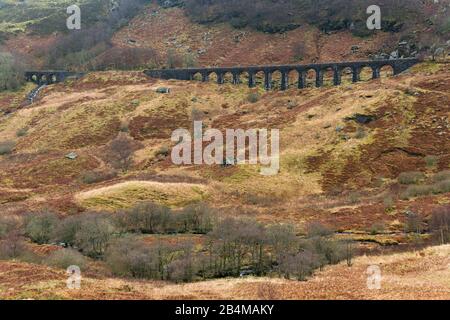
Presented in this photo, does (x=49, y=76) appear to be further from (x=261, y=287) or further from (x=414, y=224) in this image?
(x=261, y=287)

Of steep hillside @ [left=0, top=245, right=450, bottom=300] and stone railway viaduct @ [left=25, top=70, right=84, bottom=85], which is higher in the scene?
steep hillside @ [left=0, top=245, right=450, bottom=300]

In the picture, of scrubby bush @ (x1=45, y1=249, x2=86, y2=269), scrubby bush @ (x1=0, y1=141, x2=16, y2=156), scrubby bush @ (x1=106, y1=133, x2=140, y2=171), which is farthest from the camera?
scrubby bush @ (x1=0, y1=141, x2=16, y2=156)

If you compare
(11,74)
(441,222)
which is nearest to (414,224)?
(441,222)

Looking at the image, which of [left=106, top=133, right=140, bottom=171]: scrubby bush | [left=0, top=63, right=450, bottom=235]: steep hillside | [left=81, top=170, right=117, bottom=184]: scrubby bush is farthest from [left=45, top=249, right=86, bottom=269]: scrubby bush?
[left=106, top=133, right=140, bottom=171]: scrubby bush

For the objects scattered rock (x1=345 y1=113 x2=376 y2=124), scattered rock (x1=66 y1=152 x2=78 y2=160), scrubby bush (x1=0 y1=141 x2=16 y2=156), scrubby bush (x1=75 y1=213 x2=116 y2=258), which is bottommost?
scrubby bush (x1=0 y1=141 x2=16 y2=156)

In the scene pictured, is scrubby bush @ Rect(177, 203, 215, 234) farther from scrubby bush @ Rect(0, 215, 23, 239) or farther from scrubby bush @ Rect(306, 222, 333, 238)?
scrubby bush @ Rect(0, 215, 23, 239)

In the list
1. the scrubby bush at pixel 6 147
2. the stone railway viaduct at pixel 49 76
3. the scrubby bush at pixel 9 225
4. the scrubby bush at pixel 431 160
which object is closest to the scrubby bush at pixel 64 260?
the scrubby bush at pixel 9 225

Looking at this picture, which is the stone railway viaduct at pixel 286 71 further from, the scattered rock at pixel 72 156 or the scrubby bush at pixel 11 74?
the scattered rock at pixel 72 156

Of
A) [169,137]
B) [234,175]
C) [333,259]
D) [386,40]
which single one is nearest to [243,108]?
[169,137]
